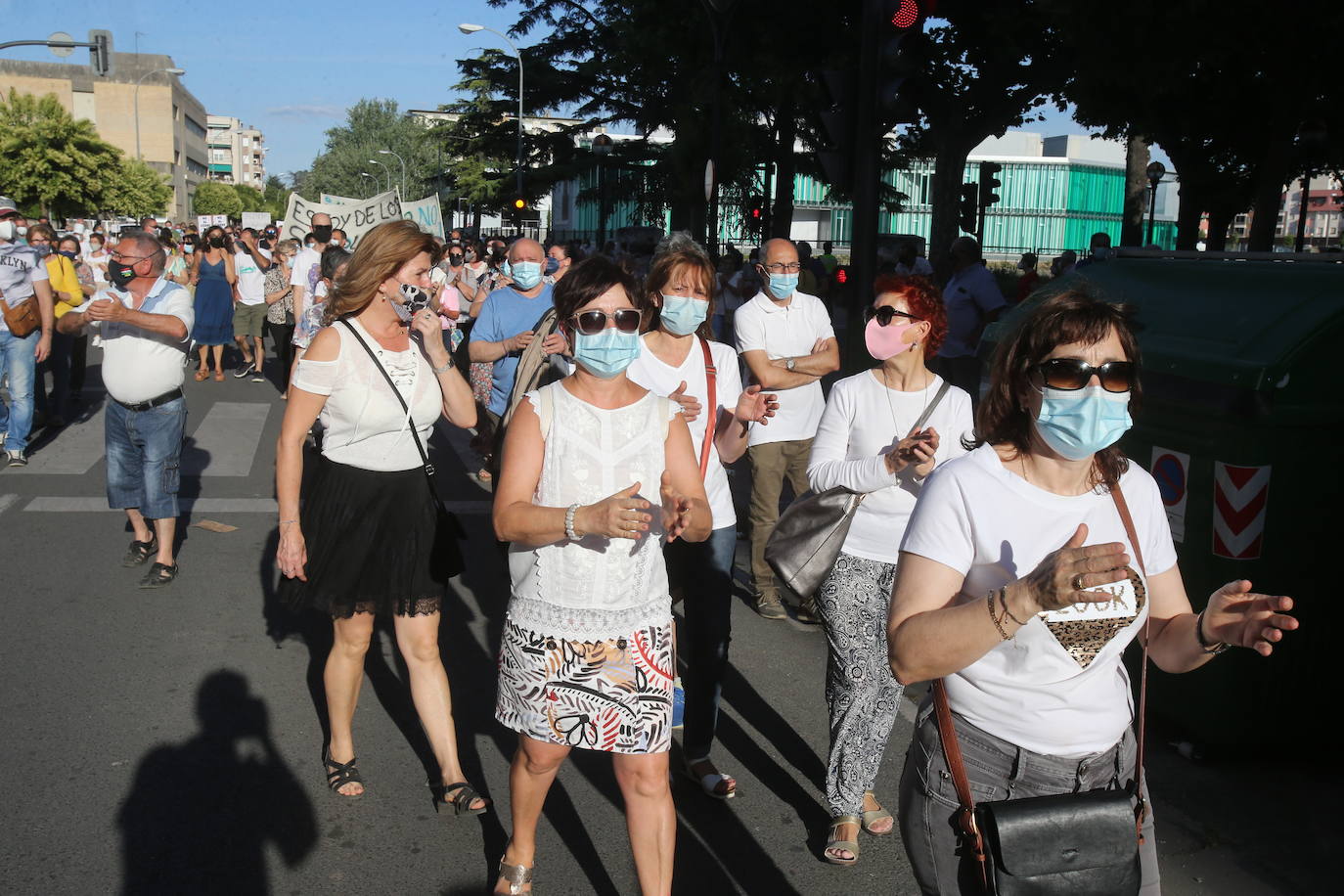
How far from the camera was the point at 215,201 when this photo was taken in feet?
359

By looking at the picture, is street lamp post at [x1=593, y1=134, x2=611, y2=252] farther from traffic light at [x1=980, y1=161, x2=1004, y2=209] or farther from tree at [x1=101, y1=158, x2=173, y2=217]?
tree at [x1=101, y1=158, x2=173, y2=217]

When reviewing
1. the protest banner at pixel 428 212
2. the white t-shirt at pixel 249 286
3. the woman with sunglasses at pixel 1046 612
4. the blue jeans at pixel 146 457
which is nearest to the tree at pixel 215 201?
the protest banner at pixel 428 212

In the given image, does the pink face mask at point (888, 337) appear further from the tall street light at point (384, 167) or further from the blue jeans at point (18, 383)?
the tall street light at point (384, 167)

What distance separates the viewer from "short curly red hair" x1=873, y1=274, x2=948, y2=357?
3984mm

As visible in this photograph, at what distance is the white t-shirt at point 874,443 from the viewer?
3.83 metres

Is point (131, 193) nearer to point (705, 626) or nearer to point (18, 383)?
point (18, 383)

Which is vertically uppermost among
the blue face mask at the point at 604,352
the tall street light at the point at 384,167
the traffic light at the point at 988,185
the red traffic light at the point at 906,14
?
the tall street light at the point at 384,167

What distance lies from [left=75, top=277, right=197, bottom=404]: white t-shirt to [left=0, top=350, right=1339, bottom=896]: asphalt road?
1.11 meters

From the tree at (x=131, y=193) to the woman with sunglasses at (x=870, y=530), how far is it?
63.0 meters

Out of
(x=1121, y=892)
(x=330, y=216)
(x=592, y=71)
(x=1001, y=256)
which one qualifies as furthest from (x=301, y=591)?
(x=1001, y=256)

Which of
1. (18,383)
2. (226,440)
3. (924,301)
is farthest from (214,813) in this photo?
(226,440)

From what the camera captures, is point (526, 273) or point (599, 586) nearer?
point (599, 586)

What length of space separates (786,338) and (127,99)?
115004mm

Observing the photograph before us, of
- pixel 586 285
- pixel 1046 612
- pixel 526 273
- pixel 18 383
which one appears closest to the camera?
pixel 1046 612
